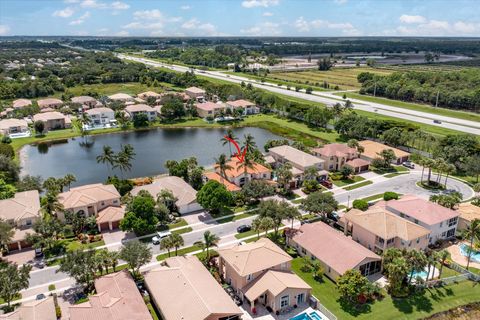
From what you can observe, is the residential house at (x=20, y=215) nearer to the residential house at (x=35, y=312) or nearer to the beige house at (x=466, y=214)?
the residential house at (x=35, y=312)

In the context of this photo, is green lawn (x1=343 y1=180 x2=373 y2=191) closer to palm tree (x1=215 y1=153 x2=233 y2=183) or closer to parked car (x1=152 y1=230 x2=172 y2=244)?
palm tree (x1=215 y1=153 x2=233 y2=183)

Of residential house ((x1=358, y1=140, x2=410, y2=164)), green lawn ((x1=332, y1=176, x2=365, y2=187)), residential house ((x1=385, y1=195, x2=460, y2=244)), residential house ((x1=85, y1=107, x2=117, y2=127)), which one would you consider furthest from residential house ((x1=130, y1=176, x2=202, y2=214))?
residential house ((x1=85, y1=107, x2=117, y2=127))

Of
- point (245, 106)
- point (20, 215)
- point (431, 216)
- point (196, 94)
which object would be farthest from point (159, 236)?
point (196, 94)

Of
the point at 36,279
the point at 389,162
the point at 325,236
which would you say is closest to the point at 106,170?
the point at 36,279

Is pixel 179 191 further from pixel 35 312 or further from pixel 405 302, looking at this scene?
pixel 405 302

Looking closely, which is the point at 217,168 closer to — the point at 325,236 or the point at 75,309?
the point at 325,236

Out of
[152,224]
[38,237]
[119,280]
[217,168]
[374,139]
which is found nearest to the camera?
[119,280]
